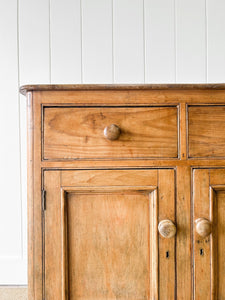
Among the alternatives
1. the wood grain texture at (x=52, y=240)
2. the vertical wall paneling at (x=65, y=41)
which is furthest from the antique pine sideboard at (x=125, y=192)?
the vertical wall paneling at (x=65, y=41)

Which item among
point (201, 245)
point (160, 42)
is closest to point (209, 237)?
point (201, 245)

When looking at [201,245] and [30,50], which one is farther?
[30,50]

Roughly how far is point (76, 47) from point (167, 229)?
824mm

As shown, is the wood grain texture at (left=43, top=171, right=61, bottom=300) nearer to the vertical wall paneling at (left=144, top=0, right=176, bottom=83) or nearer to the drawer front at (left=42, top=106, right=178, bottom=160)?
the drawer front at (left=42, top=106, right=178, bottom=160)

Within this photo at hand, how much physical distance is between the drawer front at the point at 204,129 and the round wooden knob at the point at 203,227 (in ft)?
0.51

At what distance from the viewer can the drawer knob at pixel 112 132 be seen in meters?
0.63

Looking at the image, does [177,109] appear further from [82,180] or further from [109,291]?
[109,291]

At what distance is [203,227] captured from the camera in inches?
24.5

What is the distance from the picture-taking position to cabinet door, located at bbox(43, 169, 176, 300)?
2.11 feet

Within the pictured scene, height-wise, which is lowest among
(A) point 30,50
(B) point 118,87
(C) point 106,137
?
(C) point 106,137

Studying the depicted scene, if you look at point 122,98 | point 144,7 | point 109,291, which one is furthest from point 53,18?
point 109,291

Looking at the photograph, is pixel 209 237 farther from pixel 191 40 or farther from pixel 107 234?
pixel 191 40

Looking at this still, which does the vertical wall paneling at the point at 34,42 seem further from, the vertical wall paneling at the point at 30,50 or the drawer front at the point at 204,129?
the drawer front at the point at 204,129

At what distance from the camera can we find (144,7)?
1.11 metres
